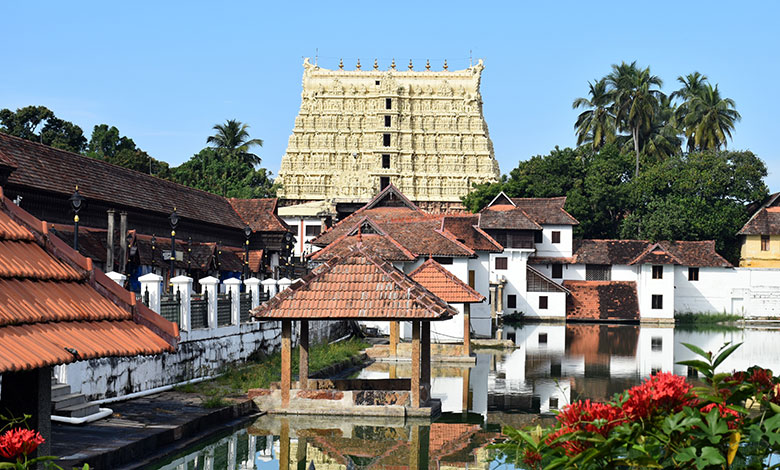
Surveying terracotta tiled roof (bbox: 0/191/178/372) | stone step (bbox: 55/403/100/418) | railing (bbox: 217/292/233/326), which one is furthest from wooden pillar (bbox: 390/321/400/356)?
terracotta tiled roof (bbox: 0/191/178/372)

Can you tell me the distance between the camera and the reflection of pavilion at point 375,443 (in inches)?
516

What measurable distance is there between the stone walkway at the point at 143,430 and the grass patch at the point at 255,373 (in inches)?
19.1

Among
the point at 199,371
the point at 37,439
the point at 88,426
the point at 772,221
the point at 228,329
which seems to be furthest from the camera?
the point at 772,221

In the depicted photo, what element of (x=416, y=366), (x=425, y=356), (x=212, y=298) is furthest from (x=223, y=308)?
(x=416, y=366)

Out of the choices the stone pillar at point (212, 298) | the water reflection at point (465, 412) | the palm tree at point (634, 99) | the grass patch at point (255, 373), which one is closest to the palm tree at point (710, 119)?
the palm tree at point (634, 99)

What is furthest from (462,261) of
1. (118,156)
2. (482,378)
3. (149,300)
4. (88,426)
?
(118,156)

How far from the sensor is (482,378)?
23578mm

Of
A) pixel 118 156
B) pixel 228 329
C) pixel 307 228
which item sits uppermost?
pixel 118 156

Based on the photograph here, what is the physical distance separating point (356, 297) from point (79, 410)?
539 centimetres

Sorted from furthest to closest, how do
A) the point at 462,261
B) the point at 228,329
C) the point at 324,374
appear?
the point at 462,261 → the point at 324,374 → the point at 228,329

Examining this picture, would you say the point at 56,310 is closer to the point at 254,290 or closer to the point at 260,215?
the point at 254,290

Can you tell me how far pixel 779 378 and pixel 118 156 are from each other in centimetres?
6274

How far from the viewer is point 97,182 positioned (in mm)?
26812

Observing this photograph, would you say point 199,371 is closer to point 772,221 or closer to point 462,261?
point 462,261
